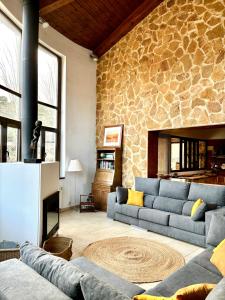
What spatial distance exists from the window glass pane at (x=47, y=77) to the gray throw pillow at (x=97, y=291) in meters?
5.02

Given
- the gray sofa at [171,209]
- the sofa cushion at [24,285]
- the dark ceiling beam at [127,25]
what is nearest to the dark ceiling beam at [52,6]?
the dark ceiling beam at [127,25]

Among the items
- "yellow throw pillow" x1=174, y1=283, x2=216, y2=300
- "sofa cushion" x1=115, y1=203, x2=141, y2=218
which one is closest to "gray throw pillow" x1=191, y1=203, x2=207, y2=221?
"sofa cushion" x1=115, y1=203, x2=141, y2=218

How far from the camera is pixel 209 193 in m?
4.37

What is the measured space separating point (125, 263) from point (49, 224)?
1.35m

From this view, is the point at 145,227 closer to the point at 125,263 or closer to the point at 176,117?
the point at 125,263

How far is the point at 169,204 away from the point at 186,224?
72cm

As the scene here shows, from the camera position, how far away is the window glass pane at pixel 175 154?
302 inches

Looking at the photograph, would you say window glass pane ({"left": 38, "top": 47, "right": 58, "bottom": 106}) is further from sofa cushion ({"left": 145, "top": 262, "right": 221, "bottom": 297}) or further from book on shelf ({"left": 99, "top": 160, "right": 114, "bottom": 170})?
sofa cushion ({"left": 145, "top": 262, "right": 221, "bottom": 297})

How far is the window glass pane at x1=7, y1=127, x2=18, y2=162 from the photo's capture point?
14.8 ft

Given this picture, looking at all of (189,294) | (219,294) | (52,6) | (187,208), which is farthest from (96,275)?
(52,6)

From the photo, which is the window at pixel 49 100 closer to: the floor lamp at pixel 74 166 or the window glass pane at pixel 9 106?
the floor lamp at pixel 74 166

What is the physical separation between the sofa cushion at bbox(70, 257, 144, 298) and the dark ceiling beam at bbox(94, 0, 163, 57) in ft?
19.9

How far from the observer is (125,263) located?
3291 millimetres

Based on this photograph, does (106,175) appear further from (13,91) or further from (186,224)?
(13,91)
